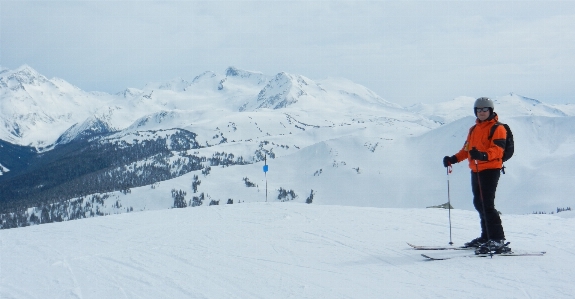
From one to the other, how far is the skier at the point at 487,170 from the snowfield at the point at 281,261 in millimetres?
492

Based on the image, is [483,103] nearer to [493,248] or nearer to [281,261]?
[493,248]

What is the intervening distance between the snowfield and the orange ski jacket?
5.60 ft

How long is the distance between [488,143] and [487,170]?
1.66 ft

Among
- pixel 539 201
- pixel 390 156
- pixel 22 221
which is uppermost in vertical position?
pixel 390 156

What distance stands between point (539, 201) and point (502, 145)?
12604 cm

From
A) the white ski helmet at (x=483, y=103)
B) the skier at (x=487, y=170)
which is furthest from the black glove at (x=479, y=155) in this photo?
the white ski helmet at (x=483, y=103)

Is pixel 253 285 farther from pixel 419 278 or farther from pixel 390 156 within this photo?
pixel 390 156

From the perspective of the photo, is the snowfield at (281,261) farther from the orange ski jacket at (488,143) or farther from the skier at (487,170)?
the orange ski jacket at (488,143)

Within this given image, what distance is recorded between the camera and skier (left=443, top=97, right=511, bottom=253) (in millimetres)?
7589

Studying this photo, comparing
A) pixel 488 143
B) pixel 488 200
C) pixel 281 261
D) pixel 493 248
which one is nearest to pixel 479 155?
pixel 488 143

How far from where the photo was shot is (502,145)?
24.8 ft

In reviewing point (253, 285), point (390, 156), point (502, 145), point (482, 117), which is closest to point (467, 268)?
point (502, 145)

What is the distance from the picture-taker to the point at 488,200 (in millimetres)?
7844

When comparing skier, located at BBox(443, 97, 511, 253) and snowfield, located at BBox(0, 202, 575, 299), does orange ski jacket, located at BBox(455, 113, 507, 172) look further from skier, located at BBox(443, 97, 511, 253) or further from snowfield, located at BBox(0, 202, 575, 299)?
snowfield, located at BBox(0, 202, 575, 299)
